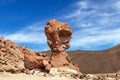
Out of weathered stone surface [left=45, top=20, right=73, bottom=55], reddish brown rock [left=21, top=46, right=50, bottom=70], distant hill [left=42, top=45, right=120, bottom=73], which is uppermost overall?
distant hill [left=42, top=45, right=120, bottom=73]

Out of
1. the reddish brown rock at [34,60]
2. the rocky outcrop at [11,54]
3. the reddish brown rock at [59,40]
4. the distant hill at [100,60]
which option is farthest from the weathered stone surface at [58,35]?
the distant hill at [100,60]

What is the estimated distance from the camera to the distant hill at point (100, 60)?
152000mm

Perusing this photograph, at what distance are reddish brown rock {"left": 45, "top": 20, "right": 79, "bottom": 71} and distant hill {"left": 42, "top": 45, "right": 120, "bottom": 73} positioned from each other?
320ft

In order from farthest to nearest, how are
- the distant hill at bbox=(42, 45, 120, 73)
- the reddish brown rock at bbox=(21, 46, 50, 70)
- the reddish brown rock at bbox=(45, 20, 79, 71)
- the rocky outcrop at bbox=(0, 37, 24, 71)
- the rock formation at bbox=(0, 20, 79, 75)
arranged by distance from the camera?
the distant hill at bbox=(42, 45, 120, 73) → the reddish brown rock at bbox=(21, 46, 50, 70) → the reddish brown rock at bbox=(45, 20, 79, 71) → the rock formation at bbox=(0, 20, 79, 75) → the rocky outcrop at bbox=(0, 37, 24, 71)

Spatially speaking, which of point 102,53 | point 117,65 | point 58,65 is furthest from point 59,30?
point 102,53

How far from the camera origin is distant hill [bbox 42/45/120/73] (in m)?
152

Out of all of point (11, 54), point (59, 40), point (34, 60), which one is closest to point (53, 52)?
point (59, 40)

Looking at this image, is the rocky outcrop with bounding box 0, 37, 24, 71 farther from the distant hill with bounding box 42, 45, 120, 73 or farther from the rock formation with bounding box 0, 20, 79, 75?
the distant hill with bounding box 42, 45, 120, 73

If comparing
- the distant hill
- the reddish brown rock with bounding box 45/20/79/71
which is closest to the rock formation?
the reddish brown rock with bounding box 45/20/79/71

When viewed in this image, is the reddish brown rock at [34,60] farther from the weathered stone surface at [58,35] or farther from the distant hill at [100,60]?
the distant hill at [100,60]

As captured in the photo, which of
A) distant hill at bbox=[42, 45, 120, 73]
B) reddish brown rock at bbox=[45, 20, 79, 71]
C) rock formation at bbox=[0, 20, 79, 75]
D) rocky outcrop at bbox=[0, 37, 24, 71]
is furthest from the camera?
distant hill at bbox=[42, 45, 120, 73]

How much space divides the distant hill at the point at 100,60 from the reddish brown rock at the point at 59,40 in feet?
320

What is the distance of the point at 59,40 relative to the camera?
164ft

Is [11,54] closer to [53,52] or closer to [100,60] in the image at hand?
[53,52]
